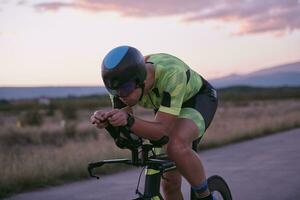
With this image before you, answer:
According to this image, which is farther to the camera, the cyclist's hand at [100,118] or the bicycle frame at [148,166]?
the bicycle frame at [148,166]

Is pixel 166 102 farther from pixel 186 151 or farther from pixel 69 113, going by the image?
pixel 69 113

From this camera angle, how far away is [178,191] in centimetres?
431

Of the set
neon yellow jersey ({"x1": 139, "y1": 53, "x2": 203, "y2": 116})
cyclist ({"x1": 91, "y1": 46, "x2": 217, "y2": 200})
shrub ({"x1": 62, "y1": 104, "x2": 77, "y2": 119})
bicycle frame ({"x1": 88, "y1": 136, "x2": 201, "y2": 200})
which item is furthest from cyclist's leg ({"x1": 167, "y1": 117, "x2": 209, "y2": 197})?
shrub ({"x1": 62, "y1": 104, "x2": 77, "y2": 119})

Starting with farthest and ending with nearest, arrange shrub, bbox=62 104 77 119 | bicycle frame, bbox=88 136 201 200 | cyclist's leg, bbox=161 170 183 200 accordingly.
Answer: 1. shrub, bbox=62 104 77 119
2. cyclist's leg, bbox=161 170 183 200
3. bicycle frame, bbox=88 136 201 200

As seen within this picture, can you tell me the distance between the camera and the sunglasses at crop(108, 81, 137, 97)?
3.23 m

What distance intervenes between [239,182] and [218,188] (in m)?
4.64

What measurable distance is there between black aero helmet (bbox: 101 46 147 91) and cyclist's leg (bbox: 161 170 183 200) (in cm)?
122

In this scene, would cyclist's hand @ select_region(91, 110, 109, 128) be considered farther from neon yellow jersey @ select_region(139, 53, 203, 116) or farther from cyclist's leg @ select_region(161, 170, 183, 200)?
cyclist's leg @ select_region(161, 170, 183, 200)

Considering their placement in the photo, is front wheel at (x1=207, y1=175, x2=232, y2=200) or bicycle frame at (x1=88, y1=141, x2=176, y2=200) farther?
front wheel at (x1=207, y1=175, x2=232, y2=200)

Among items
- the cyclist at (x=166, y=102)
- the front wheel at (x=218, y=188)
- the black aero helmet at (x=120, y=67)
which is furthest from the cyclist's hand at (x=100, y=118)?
the front wheel at (x=218, y=188)

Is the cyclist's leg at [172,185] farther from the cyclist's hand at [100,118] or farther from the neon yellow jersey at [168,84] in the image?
the cyclist's hand at [100,118]

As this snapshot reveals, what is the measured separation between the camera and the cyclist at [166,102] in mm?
3158

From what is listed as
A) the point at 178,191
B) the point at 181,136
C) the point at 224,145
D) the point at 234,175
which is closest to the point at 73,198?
the point at 234,175

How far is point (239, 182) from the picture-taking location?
9.27 m
